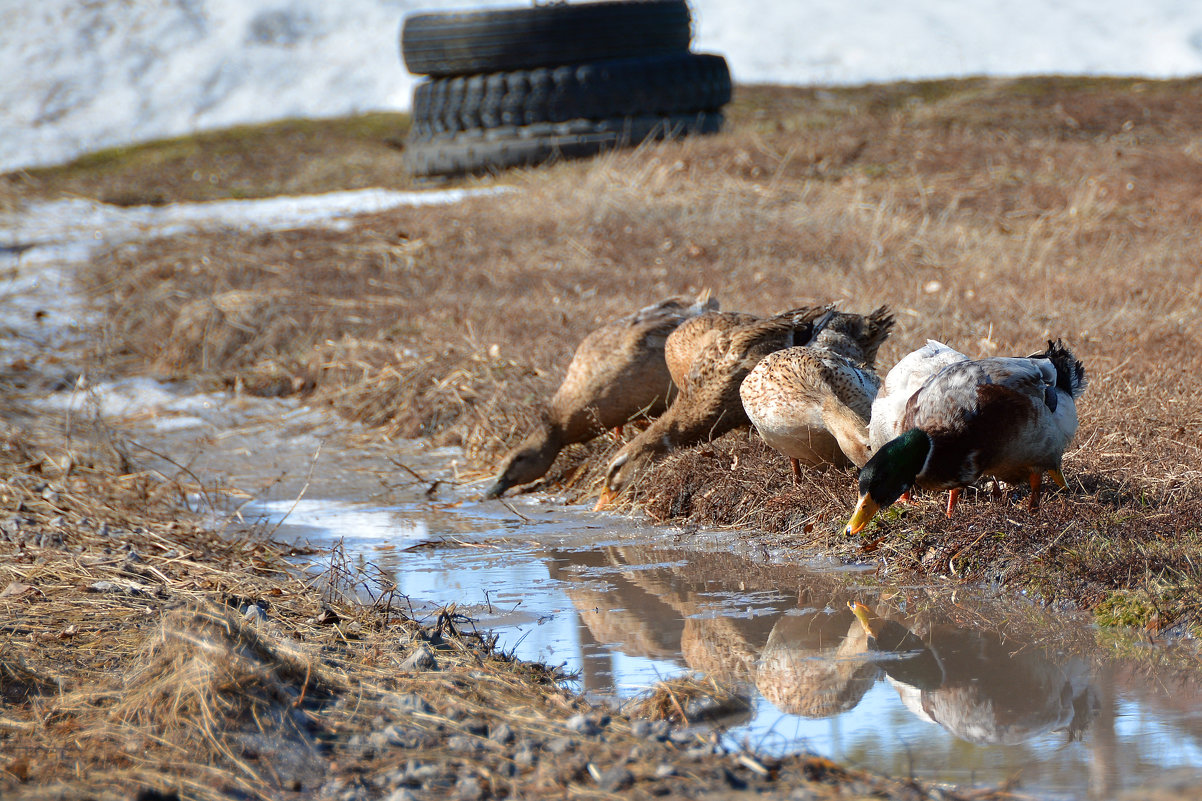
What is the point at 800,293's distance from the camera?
334 inches

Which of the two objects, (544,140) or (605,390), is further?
(544,140)

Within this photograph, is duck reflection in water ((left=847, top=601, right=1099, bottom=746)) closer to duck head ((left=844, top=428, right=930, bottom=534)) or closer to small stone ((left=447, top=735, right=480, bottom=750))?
duck head ((left=844, top=428, right=930, bottom=534))

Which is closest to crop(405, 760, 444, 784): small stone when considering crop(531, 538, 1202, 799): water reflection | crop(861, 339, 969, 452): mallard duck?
crop(531, 538, 1202, 799): water reflection

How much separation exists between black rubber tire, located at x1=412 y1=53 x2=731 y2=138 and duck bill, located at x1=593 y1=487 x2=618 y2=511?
8600 millimetres

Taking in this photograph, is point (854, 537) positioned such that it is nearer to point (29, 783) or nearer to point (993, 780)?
point (993, 780)

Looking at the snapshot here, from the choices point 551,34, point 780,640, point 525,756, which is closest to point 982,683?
point 780,640

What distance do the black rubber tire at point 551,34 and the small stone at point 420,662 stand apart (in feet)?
35.7

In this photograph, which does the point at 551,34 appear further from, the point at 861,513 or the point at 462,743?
the point at 462,743

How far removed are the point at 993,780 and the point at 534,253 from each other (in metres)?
8.16

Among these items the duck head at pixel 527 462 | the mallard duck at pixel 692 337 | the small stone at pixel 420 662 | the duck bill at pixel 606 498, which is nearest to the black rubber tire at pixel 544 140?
the mallard duck at pixel 692 337

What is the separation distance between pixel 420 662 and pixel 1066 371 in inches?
101

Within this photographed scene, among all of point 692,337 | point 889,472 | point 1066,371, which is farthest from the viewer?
point 692,337

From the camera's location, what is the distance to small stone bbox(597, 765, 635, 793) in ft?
7.95

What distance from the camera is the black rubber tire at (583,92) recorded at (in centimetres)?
1319
